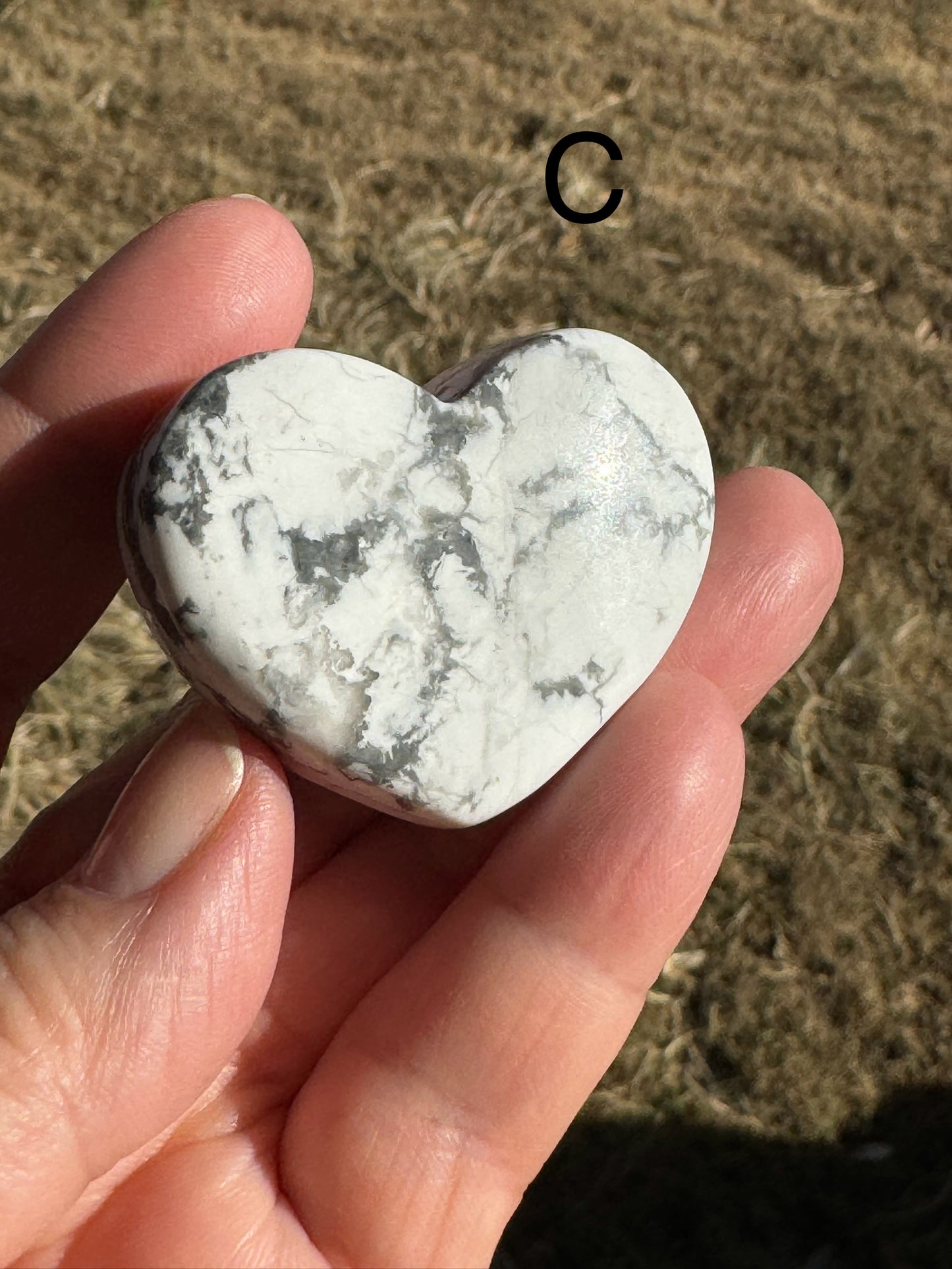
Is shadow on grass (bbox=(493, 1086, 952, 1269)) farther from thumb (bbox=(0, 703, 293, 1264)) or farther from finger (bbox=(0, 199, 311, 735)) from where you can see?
finger (bbox=(0, 199, 311, 735))

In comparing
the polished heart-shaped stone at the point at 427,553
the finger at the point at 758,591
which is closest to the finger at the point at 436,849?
the finger at the point at 758,591

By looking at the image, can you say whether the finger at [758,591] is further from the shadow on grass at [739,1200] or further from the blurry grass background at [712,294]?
the shadow on grass at [739,1200]

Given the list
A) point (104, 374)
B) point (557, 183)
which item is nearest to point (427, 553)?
point (104, 374)

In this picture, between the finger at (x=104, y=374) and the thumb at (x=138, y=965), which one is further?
the finger at (x=104, y=374)

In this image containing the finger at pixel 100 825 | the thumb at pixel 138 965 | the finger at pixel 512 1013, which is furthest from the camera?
the finger at pixel 100 825

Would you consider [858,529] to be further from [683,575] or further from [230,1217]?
[230,1217]

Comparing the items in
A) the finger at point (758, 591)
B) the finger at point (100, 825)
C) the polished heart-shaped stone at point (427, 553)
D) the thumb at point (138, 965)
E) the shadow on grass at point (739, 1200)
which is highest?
the polished heart-shaped stone at point (427, 553)

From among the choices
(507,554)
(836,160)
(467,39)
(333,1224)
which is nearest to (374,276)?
(467,39)
